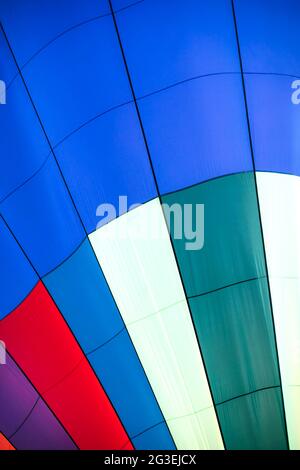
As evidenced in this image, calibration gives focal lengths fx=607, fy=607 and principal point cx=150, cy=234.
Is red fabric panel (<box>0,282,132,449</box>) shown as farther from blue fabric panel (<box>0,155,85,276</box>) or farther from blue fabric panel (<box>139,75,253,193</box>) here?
blue fabric panel (<box>139,75,253,193</box>)

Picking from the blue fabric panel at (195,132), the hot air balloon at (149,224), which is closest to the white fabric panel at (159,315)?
the hot air balloon at (149,224)

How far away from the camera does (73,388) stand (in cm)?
420

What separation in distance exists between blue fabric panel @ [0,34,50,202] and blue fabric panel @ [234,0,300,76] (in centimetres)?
144

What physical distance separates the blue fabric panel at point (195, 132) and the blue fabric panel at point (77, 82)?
260 mm

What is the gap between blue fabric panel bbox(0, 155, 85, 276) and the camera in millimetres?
4016

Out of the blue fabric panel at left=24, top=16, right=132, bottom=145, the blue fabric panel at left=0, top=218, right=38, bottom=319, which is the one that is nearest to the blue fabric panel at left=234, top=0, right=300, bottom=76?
the blue fabric panel at left=24, top=16, right=132, bottom=145

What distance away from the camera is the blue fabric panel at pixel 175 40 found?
3.87 metres

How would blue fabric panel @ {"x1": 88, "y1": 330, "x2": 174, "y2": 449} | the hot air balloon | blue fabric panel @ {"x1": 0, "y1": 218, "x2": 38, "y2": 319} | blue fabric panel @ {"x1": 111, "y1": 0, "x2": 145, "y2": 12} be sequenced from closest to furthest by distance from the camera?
blue fabric panel @ {"x1": 111, "y1": 0, "x2": 145, "y2": 12} → the hot air balloon → blue fabric panel @ {"x1": 0, "y1": 218, "x2": 38, "y2": 319} → blue fabric panel @ {"x1": 88, "y1": 330, "x2": 174, "y2": 449}

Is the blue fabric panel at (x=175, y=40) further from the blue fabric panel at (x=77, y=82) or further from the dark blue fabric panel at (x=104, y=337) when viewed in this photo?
the dark blue fabric panel at (x=104, y=337)

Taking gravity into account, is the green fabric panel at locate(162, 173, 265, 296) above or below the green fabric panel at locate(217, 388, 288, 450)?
above

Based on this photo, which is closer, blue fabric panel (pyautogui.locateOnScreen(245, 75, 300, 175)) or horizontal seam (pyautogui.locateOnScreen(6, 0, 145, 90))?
horizontal seam (pyautogui.locateOnScreen(6, 0, 145, 90))

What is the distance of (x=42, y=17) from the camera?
3854 millimetres

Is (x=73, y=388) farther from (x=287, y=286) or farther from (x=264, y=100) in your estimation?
(x=264, y=100)

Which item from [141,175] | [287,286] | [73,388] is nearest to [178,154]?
[141,175]
